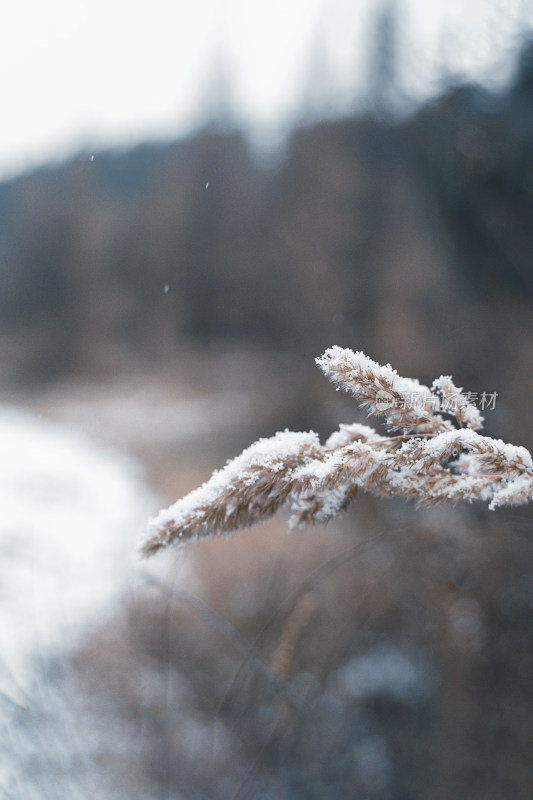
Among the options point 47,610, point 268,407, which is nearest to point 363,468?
point 47,610

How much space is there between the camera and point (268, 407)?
3414mm

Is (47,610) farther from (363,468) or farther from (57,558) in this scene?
(363,468)

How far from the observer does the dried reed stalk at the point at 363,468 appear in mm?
298

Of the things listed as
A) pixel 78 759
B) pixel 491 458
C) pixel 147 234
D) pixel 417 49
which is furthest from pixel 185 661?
pixel 147 234

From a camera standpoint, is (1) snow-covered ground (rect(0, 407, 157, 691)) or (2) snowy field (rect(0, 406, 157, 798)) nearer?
(2) snowy field (rect(0, 406, 157, 798))

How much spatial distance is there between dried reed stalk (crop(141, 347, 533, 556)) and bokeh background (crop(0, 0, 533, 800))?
5.4 inches

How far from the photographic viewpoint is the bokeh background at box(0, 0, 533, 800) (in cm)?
48

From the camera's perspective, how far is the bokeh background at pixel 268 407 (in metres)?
0.48

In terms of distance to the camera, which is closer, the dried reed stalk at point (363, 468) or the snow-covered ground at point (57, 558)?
the dried reed stalk at point (363, 468)

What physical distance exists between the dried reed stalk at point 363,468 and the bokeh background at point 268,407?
0.45ft

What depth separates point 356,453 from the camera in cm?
29

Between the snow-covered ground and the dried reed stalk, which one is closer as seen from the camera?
the dried reed stalk

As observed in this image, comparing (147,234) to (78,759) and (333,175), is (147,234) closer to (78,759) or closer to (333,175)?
(333,175)

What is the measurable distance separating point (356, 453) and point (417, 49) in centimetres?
296
